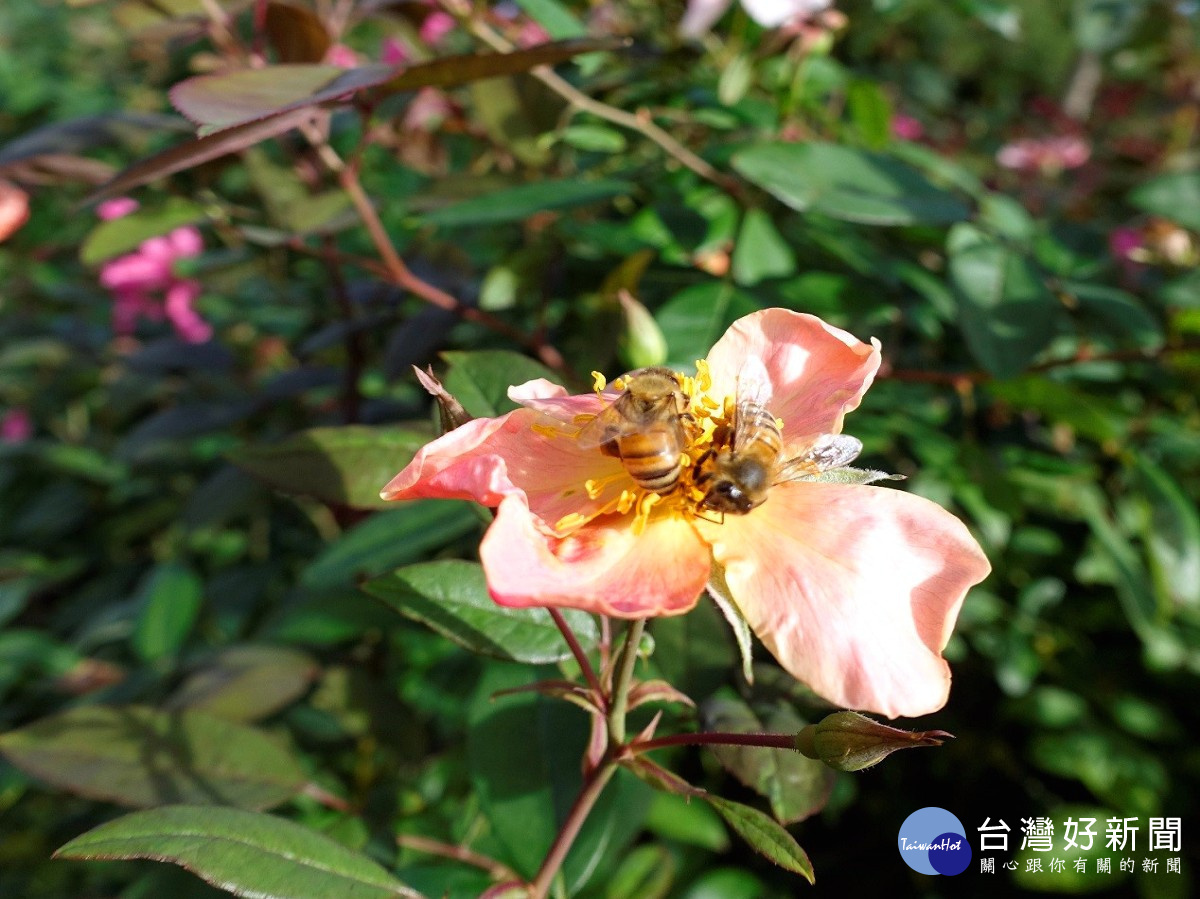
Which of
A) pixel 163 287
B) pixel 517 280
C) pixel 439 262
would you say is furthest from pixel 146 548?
pixel 517 280

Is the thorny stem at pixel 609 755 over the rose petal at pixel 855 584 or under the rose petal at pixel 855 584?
under

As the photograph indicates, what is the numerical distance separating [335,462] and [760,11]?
704 mm

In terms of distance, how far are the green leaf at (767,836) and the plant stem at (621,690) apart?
7cm

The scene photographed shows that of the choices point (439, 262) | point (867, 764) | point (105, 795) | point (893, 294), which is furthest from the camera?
point (439, 262)

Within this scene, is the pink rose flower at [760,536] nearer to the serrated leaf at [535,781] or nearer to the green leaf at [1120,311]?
the serrated leaf at [535,781]

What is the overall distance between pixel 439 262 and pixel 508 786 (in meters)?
0.94

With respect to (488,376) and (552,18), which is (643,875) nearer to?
(488,376)

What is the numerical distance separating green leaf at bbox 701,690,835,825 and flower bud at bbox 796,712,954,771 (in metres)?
0.12

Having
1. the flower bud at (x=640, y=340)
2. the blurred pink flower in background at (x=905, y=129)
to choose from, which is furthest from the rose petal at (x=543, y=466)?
the blurred pink flower in background at (x=905, y=129)

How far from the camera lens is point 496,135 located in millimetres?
1170

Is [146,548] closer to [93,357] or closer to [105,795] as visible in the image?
[93,357]

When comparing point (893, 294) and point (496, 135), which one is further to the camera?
point (496, 135)

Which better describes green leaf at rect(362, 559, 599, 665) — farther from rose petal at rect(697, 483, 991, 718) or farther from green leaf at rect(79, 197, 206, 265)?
green leaf at rect(79, 197, 206, 265)

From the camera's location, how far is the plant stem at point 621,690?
1.66 ft
